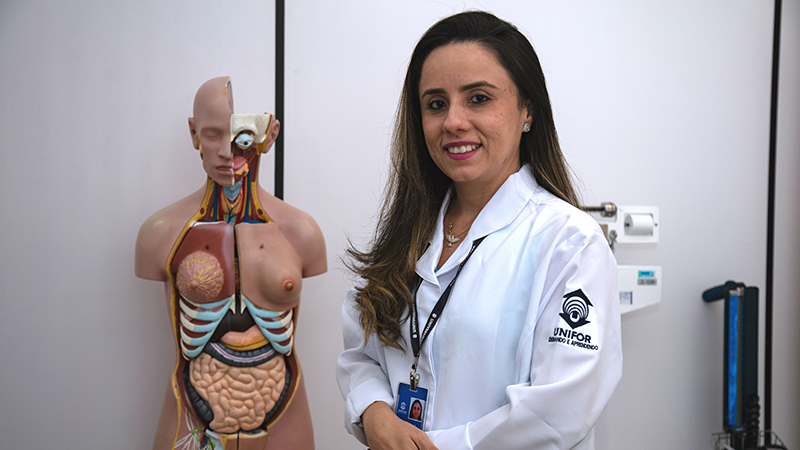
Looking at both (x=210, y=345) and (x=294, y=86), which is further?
(x=294, y=86)

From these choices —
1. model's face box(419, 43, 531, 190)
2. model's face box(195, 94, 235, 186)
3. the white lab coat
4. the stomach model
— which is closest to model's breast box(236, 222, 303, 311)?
the stomach model

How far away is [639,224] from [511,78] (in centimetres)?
168

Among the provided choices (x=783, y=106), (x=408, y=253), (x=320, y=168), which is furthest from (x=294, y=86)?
(x=783, y=106)

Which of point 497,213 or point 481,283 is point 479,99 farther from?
point 481,283

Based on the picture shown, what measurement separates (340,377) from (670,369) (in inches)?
79.7

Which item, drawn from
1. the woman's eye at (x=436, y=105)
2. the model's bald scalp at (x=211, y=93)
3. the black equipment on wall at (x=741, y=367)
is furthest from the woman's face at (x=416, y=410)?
the black equipment on wall at (x=741, y=367)

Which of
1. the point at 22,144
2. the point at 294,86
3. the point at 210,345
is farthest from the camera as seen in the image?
the point at 294,86

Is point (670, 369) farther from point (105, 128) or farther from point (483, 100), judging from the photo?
point (105, 128)

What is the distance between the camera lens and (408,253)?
117 centimetres

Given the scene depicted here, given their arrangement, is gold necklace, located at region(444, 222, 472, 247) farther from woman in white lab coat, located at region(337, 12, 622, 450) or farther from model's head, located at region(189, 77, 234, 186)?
model's head, located at region(189, 77, 234, 186)

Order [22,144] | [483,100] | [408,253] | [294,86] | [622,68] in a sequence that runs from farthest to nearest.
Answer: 1. [622,68]
2. [294,86]
3. [22,144]
4. [408,253]
5. [483,100]

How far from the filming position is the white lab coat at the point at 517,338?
885 millimetres

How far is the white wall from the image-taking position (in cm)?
213

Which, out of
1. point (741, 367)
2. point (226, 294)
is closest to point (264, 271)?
point (226, 294)
